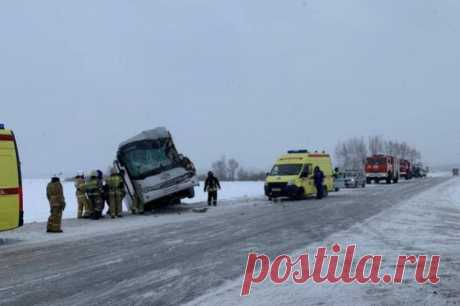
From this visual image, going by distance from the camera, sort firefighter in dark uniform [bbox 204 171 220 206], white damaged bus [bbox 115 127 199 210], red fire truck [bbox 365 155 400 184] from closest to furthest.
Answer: white damaged bus [bbox 115 127 199 210], firefighter in dark uniform [bbox 204 171 220 206], red fire truck [bbox 365 155 400 184]

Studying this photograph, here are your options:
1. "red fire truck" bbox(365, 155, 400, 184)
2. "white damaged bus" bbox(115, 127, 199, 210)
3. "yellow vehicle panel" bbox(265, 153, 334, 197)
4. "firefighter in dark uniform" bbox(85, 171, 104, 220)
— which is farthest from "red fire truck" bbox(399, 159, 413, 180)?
"firefighter in dark uniform" bbox(85, 171, 104, 220)

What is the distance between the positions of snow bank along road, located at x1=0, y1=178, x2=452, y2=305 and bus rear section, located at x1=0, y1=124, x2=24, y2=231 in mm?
627

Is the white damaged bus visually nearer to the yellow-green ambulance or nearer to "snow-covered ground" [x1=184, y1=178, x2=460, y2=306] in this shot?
the yellow-green ambulance

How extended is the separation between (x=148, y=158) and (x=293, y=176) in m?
8.55

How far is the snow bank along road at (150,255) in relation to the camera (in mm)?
7324

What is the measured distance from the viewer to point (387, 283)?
25.3 ft

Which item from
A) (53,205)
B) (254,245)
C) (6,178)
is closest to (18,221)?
(6,178)

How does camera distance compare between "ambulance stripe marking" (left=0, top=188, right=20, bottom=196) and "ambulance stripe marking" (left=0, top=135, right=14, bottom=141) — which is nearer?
"ambulance stripe marking" (left=0, top=188, right=20, bottom=196)

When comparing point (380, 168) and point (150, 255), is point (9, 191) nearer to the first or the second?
point (150, 255)

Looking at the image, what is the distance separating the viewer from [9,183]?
1275 centimetres

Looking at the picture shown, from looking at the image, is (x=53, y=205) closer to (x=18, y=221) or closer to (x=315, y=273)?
(x=18, y=221)

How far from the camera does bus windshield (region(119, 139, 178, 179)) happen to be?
68.2ft

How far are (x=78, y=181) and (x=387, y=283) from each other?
14.5 meters

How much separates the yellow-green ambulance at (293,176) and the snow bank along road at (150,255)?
7.64 meters
